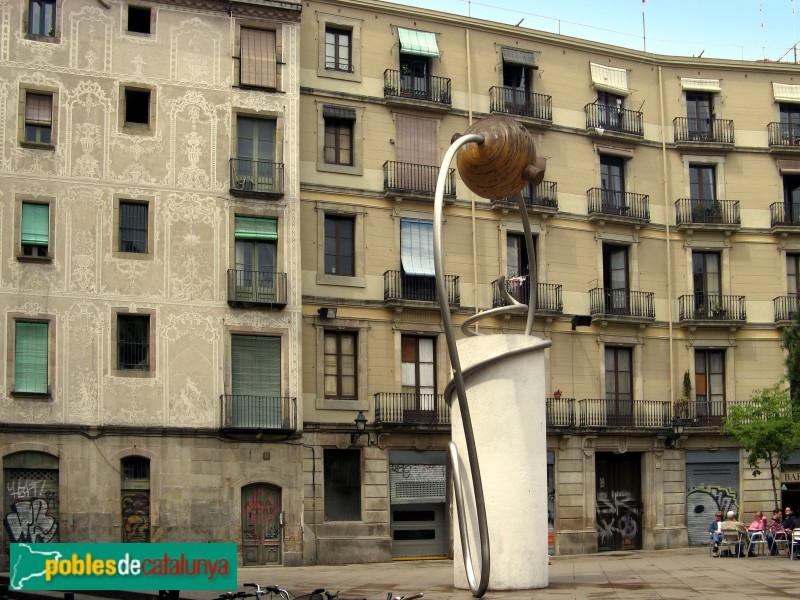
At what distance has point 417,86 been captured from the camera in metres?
39.3

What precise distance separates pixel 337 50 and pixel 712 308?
15979 mm

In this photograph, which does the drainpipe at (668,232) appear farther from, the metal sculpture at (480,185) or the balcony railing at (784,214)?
the metal sculpture at (480,185)

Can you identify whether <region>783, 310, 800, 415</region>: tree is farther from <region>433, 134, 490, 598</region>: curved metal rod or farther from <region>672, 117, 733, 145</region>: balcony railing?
<region>433, 134, 490, 598</region>: curved metal rod

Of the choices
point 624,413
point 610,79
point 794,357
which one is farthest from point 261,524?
point 610,79

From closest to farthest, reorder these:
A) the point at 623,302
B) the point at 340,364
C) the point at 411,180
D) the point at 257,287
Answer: the point at 257,287 < the point at 340,364 < the point at 411,180 < the point at 623,302

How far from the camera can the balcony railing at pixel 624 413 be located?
39906mm

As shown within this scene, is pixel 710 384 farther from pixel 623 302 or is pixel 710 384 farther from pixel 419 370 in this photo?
pixel 419 370

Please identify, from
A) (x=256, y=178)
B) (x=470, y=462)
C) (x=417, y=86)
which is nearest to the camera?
(x=470, y=462)

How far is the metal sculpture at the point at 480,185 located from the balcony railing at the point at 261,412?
13.5 m

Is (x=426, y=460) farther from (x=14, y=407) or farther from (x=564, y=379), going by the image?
(x=14, y=407)

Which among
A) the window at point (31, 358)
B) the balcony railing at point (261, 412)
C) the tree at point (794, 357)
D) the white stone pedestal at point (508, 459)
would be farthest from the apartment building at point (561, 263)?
the white stone pedestal at point (508, 459)

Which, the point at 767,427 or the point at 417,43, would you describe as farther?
the point at 417,43

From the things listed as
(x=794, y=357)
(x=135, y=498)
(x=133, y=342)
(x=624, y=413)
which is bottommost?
(x=135, y=498)

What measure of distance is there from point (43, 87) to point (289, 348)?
10.2 metres
